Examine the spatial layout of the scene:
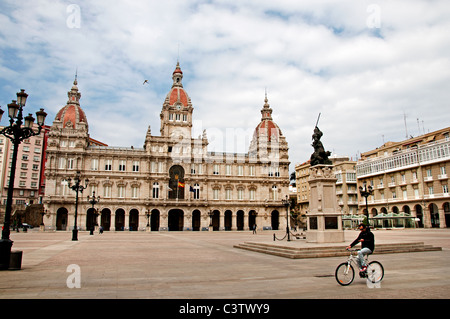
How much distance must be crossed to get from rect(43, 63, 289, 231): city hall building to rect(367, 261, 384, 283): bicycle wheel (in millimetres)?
54791

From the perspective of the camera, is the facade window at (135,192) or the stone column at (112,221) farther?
the facade window at (135,192)

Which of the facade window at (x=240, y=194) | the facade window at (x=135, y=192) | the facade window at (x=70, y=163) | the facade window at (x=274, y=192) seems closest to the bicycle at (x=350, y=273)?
the facade window at (x=135, y=192)

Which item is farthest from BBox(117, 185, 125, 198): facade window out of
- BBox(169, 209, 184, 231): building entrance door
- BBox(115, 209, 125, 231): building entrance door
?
BBox(169, 209, 184, 231): building entrance door

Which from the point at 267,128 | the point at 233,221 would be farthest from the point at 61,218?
the point at 267,128

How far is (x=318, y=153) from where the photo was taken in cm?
1903

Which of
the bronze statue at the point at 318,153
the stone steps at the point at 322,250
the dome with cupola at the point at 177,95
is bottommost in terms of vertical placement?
the stone steps at the point at 322,250

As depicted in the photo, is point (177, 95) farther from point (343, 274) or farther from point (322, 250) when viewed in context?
point (343, 274)

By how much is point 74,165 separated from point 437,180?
58815mm

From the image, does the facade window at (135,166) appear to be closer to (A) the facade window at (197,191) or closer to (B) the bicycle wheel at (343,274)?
(A) the facade window at (197,191)

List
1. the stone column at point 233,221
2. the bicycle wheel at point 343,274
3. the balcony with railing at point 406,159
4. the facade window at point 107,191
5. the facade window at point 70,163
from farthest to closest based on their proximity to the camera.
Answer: the stone column at point 233,221, the facade window at point 107,191, the facade window at point 70,163, the balcony with railing at point 406,159, the bicycle wheel at point 343,274

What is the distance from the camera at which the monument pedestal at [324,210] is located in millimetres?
17375

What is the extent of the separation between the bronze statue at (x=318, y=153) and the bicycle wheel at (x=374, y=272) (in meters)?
10.5

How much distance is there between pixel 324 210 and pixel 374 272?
918 cm
